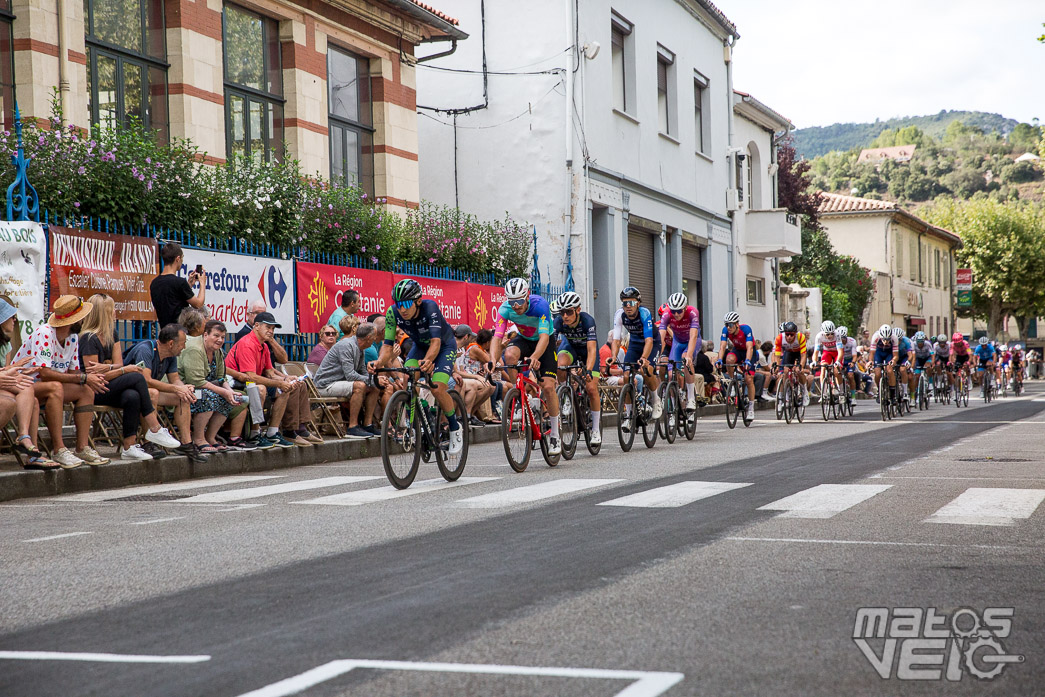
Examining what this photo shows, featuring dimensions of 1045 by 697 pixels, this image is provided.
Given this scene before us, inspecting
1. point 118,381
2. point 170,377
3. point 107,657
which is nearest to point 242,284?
point 170,377

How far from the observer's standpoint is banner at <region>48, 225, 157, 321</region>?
12422 millimetres

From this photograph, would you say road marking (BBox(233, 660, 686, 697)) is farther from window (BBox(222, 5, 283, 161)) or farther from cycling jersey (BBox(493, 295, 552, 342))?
window (BBox(222, 5, 283, 161))

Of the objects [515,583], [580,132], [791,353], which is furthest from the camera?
[580,132]

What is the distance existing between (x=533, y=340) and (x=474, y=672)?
8416 millimetres

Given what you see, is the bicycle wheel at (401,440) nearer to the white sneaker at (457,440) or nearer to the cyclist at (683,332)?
the white sneaker at (457,440)

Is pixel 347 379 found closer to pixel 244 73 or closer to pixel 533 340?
pixel 533 340

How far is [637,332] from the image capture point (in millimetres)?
15172

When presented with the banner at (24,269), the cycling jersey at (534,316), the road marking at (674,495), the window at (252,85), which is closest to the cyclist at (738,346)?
the window at (252,85)

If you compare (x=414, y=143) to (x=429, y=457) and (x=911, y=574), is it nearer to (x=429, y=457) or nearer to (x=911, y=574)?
(x=429, y=457)

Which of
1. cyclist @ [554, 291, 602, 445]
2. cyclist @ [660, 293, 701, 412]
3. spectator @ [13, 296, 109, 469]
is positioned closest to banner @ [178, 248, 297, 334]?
spectator @ [13, 296, 109, 469]

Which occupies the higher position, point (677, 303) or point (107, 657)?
point (677, 303)

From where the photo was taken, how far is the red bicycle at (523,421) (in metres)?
11.5

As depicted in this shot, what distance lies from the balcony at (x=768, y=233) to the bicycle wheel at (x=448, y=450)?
27686 mm

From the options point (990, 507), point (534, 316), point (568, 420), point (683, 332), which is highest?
point (534, 316)
